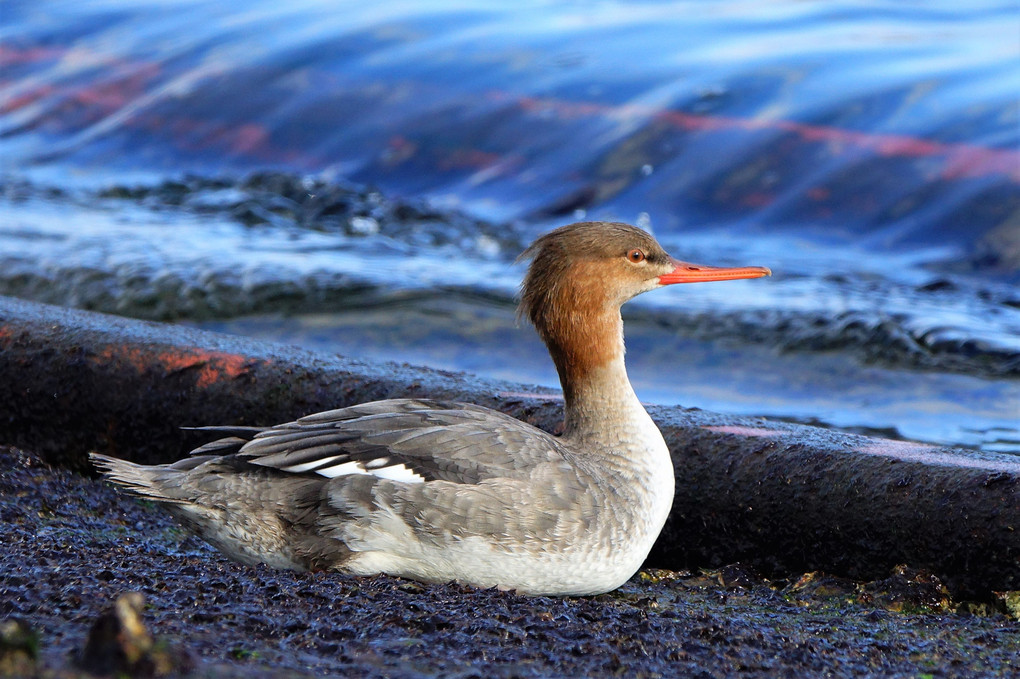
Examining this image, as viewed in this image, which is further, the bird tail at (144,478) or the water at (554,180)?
the water at (554,180)

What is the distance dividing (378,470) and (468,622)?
29.8 inches

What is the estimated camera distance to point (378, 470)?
3695 millimetres

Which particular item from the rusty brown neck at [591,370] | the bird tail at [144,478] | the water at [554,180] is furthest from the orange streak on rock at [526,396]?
the water at [554,180]

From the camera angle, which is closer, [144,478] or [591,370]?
[144,478]

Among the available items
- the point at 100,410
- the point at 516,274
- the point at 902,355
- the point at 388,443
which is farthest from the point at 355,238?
the point at 388,443

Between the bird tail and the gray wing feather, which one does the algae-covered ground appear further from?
the gray wing feather

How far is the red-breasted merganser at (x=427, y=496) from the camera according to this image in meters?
3.67

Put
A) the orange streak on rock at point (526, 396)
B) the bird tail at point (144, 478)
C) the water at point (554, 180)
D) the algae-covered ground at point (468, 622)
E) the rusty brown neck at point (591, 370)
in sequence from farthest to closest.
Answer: the water at point (554, 180), the orange streak on rock at point (526, 396), the rusty brown neck at point (591, 370), the bird tail at point (144, 478), the algae-covered ground at point (468, 622)

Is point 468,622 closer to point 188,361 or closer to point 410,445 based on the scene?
point 410,445

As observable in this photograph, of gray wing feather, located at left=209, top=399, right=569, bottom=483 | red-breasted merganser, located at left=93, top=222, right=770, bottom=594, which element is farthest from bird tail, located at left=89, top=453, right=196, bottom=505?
gray wing feather, located at left=209, top=399, right=569, bottom=483

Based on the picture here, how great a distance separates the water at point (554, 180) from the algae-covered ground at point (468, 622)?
2.68 metres

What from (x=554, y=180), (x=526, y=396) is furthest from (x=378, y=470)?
(x=554, y=180)

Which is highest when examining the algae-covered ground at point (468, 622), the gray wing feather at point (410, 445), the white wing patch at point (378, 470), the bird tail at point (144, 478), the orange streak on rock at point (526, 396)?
the orange streak on rock at point (526, 396)

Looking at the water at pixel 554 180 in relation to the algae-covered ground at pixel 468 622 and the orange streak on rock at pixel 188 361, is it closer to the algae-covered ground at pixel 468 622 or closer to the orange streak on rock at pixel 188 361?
the algae-covered ground at pixel 468 622
